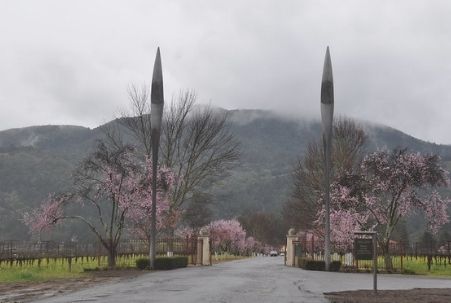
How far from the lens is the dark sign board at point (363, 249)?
623 inches

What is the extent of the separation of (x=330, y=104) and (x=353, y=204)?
22.5 ft

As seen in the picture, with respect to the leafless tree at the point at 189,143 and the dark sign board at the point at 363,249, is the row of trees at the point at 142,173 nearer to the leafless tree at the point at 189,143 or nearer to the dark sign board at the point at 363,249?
the leafless tree at the point at 189,143

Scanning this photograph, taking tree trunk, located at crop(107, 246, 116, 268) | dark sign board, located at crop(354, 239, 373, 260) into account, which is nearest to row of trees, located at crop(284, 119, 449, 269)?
tree trunk, located at crop(107, 246, 116, 268)

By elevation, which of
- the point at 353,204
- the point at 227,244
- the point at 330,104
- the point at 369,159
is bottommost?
the point at 227,244

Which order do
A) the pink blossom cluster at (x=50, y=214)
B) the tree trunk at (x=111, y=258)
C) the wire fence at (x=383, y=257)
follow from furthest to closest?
the wire fence at (x=383, y=257)
the pink blossom cluster at (x=50, y=214)
the tree trunk at (x=111, y=258)

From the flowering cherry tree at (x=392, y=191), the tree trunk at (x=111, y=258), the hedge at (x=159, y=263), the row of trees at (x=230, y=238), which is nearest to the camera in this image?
the tree trunk at (x=111, y=258)

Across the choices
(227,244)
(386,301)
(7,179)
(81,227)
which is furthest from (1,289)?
(7,179)

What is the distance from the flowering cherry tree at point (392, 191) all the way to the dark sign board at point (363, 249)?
1874 cm

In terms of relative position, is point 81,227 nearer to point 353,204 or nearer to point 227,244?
point 227,244

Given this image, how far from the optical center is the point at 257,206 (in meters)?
190

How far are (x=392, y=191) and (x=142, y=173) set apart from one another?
50.0 feet

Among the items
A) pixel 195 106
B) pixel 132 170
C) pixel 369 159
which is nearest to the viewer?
pixel 132 170

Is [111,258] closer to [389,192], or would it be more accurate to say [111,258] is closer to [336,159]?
[389,192]

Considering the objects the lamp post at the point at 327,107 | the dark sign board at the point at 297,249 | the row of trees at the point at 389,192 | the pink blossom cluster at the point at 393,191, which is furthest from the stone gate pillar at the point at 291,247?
the lamp post at the point at 327,107
